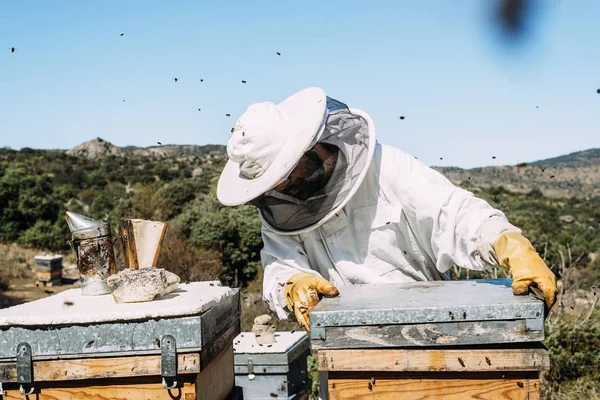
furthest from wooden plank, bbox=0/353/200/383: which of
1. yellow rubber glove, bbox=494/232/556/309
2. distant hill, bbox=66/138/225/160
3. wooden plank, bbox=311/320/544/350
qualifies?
distant hill, bbox=66/138/225/160

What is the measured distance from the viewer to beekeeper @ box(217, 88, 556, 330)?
273 centimetres

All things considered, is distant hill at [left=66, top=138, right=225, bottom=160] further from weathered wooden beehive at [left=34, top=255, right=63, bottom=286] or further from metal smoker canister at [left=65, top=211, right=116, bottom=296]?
metal smoker canister at [left=65, top=211, right=116, bottom=296]

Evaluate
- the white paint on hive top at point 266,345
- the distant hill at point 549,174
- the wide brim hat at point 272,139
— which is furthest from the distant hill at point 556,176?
the wide brim hat at point 272,139

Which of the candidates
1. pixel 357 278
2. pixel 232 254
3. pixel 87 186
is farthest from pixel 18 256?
pixel 357 278

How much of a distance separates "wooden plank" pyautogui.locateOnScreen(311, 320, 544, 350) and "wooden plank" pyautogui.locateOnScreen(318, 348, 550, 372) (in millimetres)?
35

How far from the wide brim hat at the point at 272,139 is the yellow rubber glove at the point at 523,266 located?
94 cm

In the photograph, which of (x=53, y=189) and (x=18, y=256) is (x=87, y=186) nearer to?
(x=53, y=189)

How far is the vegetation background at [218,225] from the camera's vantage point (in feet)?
20.4

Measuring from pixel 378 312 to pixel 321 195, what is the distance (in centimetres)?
98

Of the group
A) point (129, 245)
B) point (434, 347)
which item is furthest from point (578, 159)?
point (434, 347)

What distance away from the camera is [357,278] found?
3.04 m

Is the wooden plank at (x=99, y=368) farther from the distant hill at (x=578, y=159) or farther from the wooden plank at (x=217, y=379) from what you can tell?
the distant hill at (x=578, y=159)

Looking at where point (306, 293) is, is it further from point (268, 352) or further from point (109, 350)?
point (268, 352)

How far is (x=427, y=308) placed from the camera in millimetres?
2043
